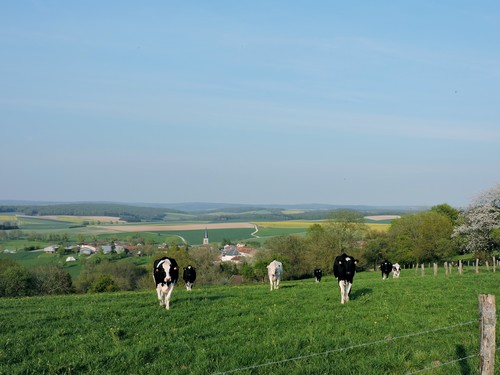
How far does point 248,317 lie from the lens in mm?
15820

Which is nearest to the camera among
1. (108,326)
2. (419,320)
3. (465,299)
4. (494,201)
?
(108,326)

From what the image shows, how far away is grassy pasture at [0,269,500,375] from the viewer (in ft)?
34.8

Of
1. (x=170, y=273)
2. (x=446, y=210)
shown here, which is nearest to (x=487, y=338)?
(x=170, y=273)

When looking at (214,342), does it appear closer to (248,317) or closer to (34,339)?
(248,317)

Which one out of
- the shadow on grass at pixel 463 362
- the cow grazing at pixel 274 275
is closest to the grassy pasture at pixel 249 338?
the shadow on grass at pixel 463 362

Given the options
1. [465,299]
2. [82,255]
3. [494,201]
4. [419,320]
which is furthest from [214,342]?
[82,255]

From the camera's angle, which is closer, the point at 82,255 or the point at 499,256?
the point at 499,256

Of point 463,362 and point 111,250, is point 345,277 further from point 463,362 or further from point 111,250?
point 111,250

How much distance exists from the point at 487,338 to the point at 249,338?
626 centimetres

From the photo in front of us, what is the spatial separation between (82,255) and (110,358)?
97.7m

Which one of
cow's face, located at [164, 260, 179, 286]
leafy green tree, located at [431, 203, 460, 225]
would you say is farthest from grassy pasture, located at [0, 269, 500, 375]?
leafy green tree, located at [431, 203, 460, 225]

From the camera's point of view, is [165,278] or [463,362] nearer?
[463,362]

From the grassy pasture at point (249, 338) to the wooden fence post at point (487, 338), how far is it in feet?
6.25

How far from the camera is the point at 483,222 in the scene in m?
59.8
